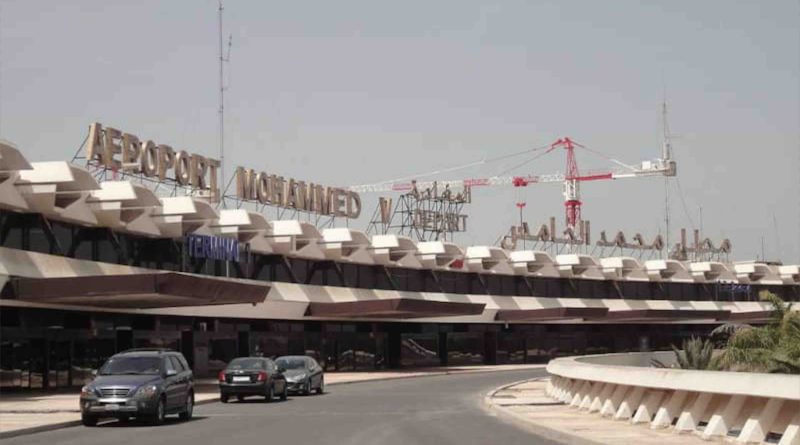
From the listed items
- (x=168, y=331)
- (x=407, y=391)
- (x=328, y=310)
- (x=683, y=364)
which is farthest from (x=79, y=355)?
(x=683, y=364)

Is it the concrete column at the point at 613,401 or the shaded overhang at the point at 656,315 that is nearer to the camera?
the concrete column at the point at 613,401

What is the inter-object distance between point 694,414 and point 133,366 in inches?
529

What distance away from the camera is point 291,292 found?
64188mm

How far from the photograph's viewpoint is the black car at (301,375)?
42812 millimetres

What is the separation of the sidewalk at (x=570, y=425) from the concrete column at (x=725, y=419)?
0.85ft

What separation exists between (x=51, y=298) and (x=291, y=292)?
2323 centimetres

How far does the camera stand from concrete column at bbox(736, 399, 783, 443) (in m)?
18.3

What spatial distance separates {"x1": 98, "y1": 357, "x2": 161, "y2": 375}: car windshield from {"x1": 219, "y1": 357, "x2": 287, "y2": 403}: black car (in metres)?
9.70

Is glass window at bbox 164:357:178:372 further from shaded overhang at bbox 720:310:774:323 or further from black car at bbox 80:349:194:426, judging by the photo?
shaded overhang at bbox 720:310:774:323

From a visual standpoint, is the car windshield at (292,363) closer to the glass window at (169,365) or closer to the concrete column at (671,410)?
the glass window at (169,365)

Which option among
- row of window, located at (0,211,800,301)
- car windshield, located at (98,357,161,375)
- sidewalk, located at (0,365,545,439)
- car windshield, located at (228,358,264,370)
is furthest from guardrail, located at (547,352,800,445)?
row of window, located at (0,211,800,301)

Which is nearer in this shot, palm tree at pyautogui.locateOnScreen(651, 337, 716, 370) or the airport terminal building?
palm tree at pyautogui.locateOnScreen(651, 337, 716, 370)

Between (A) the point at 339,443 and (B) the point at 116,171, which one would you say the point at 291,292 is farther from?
(A) the point at 339,443

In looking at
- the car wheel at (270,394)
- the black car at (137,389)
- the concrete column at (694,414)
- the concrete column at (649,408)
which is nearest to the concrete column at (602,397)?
the concrete column at (649,408)
